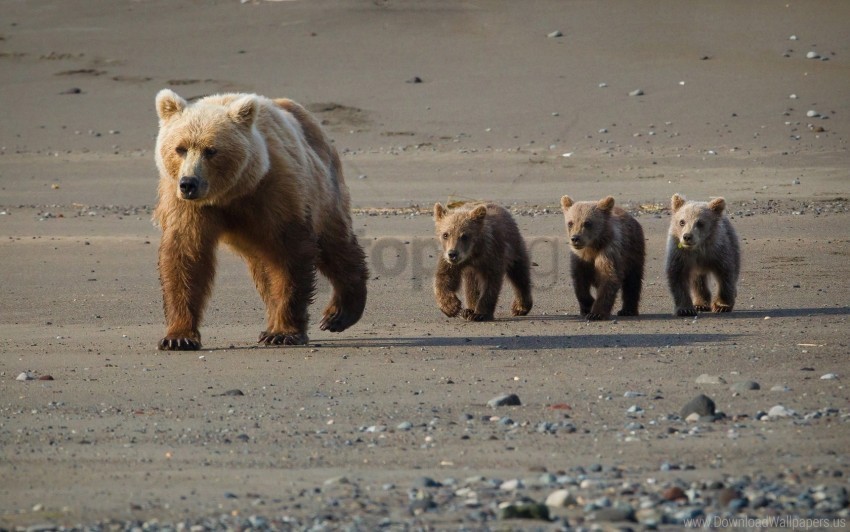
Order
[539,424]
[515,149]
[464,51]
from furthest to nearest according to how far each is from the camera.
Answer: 1. [464,51]
2. [515,149]
3. [539,424]

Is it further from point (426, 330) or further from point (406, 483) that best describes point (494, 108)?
point (406, 483)

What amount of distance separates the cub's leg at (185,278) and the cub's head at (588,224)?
10.2 feet

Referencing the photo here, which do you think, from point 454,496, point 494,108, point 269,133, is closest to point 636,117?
point 494,108

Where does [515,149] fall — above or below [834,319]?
above

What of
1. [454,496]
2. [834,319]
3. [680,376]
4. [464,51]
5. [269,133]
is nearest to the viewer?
[454,496]

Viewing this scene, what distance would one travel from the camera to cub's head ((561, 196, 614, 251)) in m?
9.93

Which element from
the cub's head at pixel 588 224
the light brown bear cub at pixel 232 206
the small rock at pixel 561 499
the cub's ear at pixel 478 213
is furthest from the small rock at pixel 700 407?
the cub's ear at pixel 478 213

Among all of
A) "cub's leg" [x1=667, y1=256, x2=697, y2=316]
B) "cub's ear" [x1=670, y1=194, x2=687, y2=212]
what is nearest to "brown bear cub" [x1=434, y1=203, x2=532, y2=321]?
A: "cub's leg" [x1=667, y1=256, x2=697, y2=316]

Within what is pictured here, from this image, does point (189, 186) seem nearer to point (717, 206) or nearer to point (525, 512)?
point (525, 512)

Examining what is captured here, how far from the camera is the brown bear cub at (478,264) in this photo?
388 inches

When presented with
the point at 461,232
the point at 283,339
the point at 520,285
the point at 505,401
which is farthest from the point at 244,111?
the point at 520,285

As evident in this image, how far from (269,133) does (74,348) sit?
1.85 m

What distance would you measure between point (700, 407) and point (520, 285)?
14.8ft

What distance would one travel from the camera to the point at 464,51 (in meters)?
22.1
